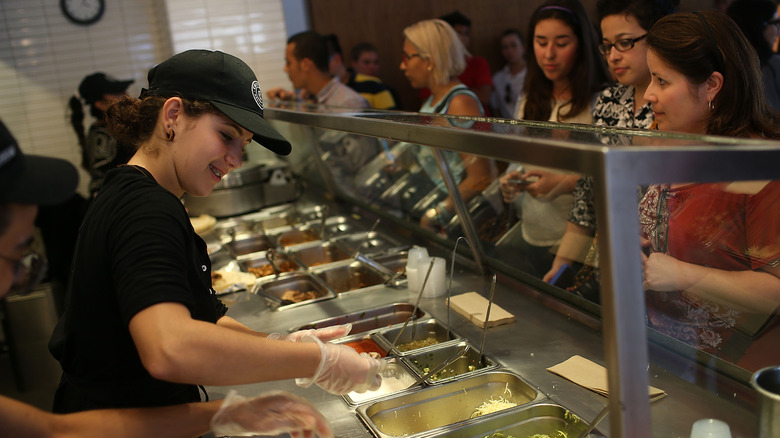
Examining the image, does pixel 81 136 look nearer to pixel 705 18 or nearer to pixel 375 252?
pixel 375 252

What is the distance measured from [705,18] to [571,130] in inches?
29.4

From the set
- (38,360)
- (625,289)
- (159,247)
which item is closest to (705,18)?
(625,289)

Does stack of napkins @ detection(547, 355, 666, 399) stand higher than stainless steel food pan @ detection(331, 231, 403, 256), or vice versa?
stack of napkins @ detection(547, 355, 666, 399)

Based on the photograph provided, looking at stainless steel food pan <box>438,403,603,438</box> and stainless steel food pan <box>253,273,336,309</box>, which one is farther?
stainless steel food pan <box>253,273,336,309</box>

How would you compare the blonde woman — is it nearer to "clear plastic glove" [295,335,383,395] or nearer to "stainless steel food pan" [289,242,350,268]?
"stainless steel food pan" [289,242,350,268]

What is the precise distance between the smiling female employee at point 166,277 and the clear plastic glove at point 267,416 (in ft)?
0.23

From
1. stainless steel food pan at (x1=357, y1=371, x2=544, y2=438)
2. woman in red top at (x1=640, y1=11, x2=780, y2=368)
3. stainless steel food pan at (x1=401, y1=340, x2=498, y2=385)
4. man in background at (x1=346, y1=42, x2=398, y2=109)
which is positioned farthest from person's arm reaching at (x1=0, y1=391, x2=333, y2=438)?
man in background at (x1=346, y1=42, x2=398, y2=109)

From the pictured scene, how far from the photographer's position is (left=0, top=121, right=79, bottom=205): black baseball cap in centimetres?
102

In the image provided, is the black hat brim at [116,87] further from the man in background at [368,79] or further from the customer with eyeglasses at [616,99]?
the customer with eyeglasses at [616,99]

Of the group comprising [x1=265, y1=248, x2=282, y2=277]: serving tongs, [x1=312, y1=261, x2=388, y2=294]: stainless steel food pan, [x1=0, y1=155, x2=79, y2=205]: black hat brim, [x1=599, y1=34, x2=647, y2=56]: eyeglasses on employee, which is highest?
[x1=599, y1=34, x2=647, y2=56]: eyeglasses on employee

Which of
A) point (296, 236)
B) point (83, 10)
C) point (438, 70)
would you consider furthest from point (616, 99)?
point (83, 10)

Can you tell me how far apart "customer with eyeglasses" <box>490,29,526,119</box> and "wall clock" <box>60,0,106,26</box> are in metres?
4.17

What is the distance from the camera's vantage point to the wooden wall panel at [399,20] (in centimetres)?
685

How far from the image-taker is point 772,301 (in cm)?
146
